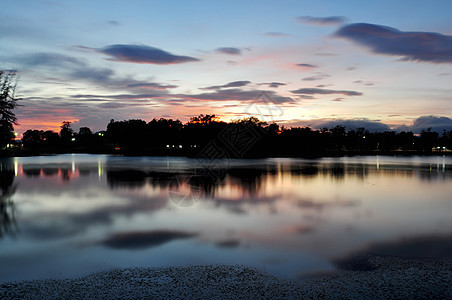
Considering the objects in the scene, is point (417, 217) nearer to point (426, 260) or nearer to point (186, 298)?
point (426, 260)

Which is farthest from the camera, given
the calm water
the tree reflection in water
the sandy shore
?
the tree reflection in water

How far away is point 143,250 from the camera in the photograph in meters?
8.76

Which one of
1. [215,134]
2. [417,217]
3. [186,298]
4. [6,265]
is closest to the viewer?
[186,298]

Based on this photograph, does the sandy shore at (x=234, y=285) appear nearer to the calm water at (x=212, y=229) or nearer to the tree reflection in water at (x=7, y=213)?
the calm water at (x=212, y=229)

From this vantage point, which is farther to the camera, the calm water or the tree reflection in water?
the tree reflection in water

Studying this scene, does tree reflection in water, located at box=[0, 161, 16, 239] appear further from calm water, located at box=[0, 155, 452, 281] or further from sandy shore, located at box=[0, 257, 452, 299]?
Answer: sandy shore, located at box=[0, 257, 452, 299]

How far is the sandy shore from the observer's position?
6129 millimetres

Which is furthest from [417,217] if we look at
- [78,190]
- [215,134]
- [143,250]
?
[215,134]

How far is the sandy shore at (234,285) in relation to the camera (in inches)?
241

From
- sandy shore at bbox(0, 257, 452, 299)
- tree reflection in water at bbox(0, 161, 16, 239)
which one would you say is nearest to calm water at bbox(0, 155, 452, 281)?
tree reflection in water at bbox(0, 161, 16, 239)

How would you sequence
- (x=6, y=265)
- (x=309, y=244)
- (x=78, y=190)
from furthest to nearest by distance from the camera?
(x=78, y=190) → (x=309, y=244) → (x=6, y=265)

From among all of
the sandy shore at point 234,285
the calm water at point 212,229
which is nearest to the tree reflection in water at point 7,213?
the calm water at point 212,229

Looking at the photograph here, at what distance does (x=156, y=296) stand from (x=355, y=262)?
4341mm

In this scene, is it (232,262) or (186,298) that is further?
(232,262)
